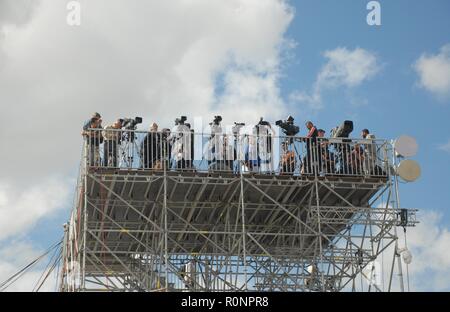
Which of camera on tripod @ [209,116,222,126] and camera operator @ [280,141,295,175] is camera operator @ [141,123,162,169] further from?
camera operator @ [280,141,295,175]

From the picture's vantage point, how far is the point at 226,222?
122 feet

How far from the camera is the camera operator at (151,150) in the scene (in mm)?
34812

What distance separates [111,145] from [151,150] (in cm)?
118

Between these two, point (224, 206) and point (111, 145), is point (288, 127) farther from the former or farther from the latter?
point (111, 145)

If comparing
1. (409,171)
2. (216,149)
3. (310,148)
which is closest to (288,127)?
(310,148)

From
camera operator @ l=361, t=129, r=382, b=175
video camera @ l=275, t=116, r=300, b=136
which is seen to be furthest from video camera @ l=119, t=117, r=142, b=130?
Answer: camera operator @ l=361, t=129, r=382, b=175

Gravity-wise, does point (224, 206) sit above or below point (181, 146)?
below

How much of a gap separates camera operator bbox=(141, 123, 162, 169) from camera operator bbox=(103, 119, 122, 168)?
0.78 metres

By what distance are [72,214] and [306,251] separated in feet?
24.9

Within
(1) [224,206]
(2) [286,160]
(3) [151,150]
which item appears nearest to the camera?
(3) [151,150]

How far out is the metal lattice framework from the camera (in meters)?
35.0

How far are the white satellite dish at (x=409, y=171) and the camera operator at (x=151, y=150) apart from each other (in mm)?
7211

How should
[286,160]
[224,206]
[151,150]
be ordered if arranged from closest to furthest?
[151,150] < [286,160] < [224,206]

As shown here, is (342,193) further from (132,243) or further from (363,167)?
(132,243)
